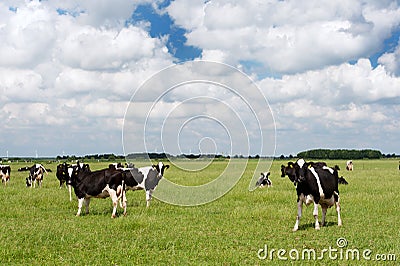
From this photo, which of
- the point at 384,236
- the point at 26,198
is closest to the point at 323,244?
the point at 384,236

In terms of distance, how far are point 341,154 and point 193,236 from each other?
12798 cm

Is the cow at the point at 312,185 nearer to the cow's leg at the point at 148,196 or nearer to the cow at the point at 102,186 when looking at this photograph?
the cow at the point at 102,186

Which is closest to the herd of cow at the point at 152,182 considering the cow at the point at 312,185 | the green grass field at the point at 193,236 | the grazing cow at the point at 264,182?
the cow at the point at 312,185

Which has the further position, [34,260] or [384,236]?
[384,236]

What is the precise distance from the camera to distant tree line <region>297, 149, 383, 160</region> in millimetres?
131125

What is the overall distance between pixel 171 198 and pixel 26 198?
6285mm

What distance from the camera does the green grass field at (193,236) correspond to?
9359mm

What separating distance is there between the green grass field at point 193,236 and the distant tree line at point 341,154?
11377cm

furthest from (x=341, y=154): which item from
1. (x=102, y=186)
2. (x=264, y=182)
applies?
(x=102, y=186)

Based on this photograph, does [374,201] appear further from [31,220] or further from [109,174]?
[31,220]

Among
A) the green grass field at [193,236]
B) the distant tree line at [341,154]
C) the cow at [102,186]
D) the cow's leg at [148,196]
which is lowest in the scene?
the green grass field at [193,236]

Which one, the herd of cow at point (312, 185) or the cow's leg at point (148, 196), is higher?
the herd of cow at point (312, 185)

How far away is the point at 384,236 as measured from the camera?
11523 mm

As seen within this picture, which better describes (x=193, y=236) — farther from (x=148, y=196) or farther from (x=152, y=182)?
(x=152, y=182)
